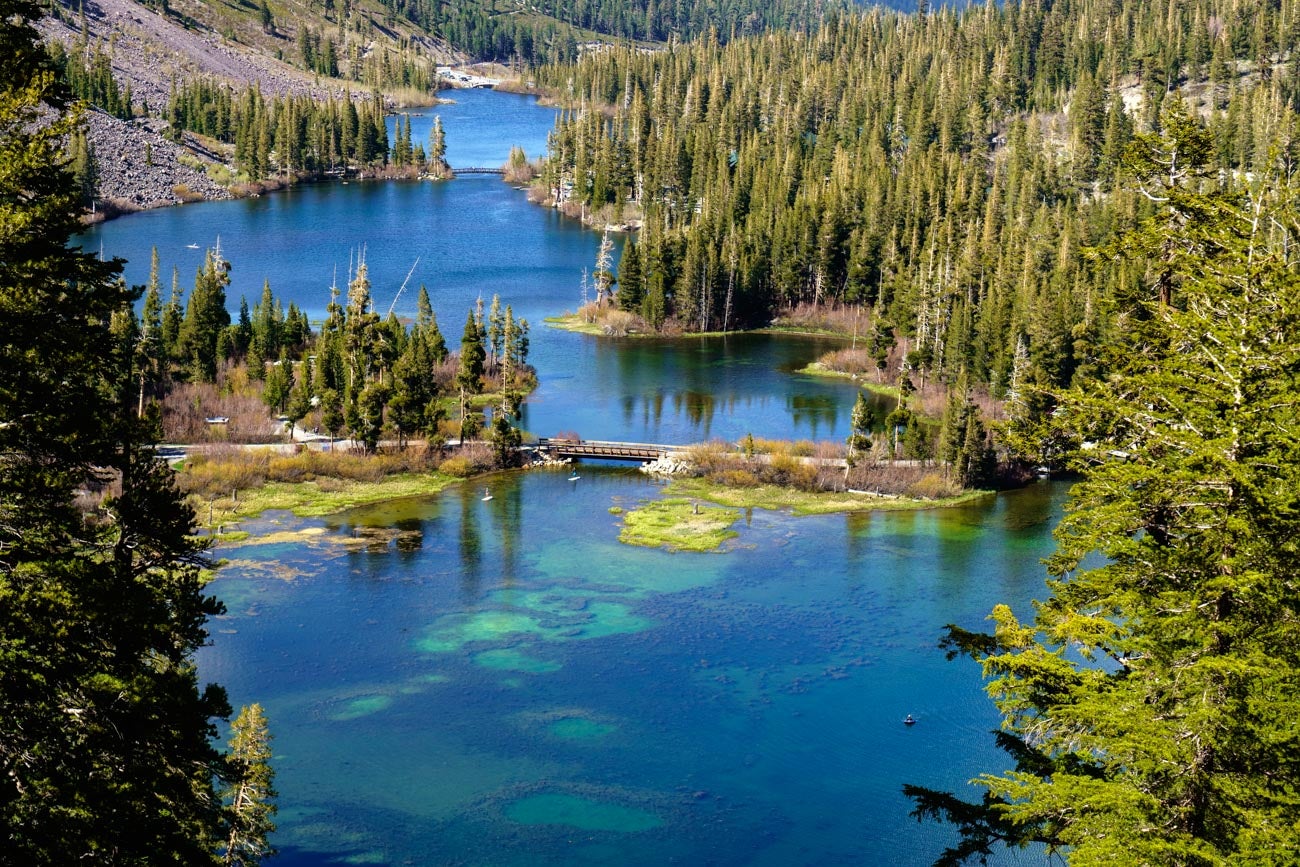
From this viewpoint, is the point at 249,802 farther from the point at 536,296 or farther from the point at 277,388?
the point at 536,296

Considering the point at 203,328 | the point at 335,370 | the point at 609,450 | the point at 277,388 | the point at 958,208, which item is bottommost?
the point at 609,450

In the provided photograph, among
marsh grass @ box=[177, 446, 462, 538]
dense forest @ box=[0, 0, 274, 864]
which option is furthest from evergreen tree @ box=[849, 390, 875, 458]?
dense forest @ box=[0, 0, 274, 864]

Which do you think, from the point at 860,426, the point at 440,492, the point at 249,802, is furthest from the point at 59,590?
the point at 860,426

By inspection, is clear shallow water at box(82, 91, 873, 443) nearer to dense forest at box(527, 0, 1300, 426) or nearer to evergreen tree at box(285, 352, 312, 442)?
dense forest at box(527, 0, 1300, 426)

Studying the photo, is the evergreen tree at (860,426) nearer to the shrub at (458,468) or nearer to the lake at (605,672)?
the lake at (605,672)

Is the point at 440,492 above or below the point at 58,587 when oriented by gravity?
below

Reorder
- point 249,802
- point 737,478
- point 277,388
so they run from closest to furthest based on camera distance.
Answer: point 249,802 < point 737,478 < point 277,388

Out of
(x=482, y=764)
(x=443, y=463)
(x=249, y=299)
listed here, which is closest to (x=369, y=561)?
(x=443, y=463)
